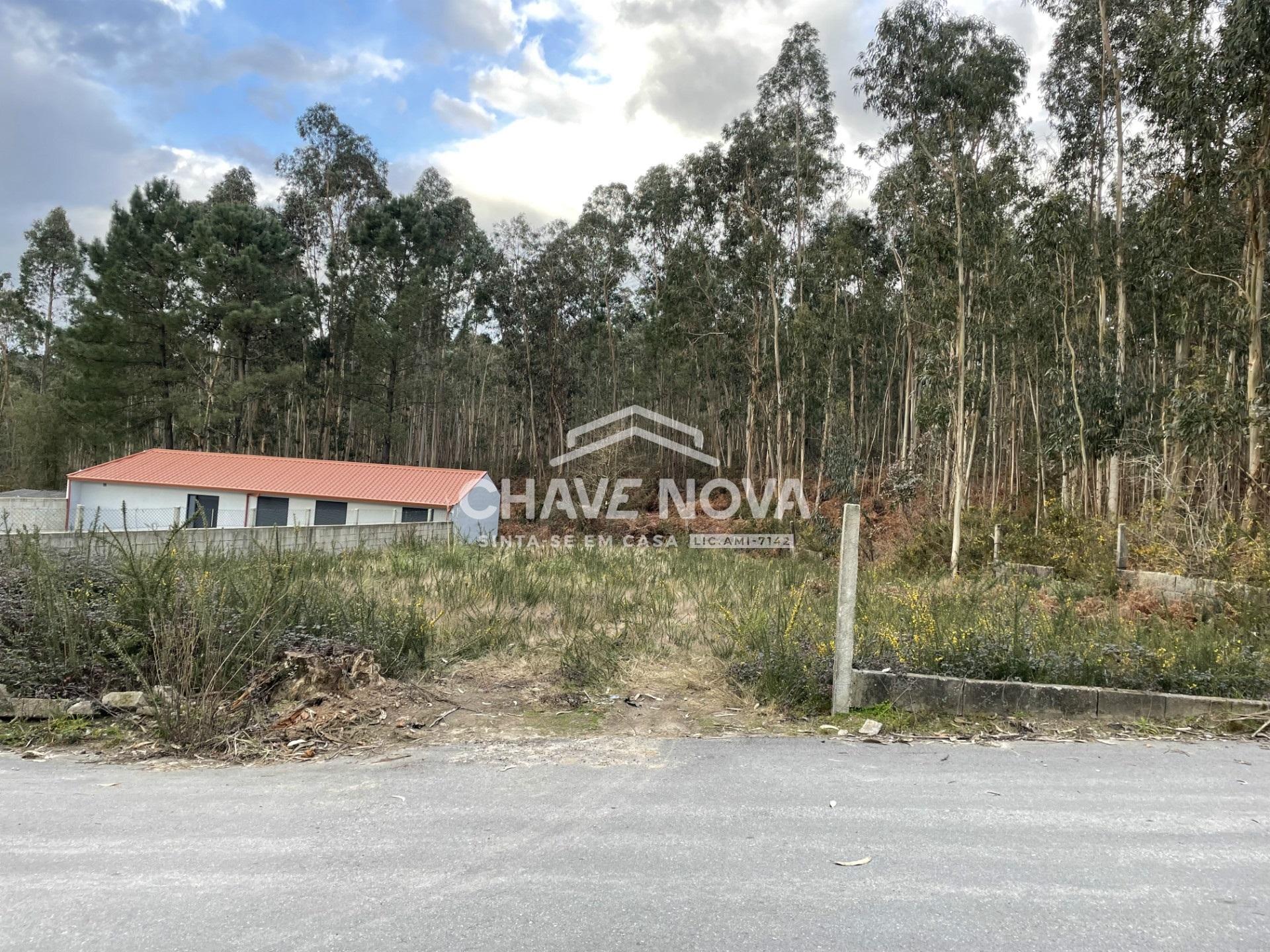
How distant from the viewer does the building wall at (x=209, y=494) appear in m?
27.6

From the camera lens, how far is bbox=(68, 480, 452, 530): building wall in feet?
90.6

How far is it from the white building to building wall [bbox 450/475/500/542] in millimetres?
54

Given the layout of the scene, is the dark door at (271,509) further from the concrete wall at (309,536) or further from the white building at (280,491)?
the concrete wall at (309,536)

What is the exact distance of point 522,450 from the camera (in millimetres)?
49312

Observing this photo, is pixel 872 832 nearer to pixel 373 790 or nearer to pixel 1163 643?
pixel 373 790

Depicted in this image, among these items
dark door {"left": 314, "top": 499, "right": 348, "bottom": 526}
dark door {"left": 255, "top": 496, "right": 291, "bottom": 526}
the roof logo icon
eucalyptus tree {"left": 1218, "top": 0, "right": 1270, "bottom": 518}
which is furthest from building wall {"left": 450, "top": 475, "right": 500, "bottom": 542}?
eucalyptus tree {"left": 1218, "top": 0, "right": 1270, "bottom": 518}

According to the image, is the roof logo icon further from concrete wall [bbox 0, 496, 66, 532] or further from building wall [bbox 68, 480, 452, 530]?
concrete wall [bbox 0, 496, 66, 532]

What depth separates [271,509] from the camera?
28203 millimetres

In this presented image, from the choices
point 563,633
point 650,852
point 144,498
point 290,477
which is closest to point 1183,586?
point 563,633

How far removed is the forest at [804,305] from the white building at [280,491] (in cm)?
560

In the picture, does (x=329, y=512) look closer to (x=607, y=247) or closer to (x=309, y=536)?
(x=309, y=536)

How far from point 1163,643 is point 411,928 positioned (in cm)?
645

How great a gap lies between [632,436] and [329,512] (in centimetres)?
1471

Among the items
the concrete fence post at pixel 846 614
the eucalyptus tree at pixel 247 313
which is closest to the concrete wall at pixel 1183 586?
the concrete fence post at pixel 846 614
